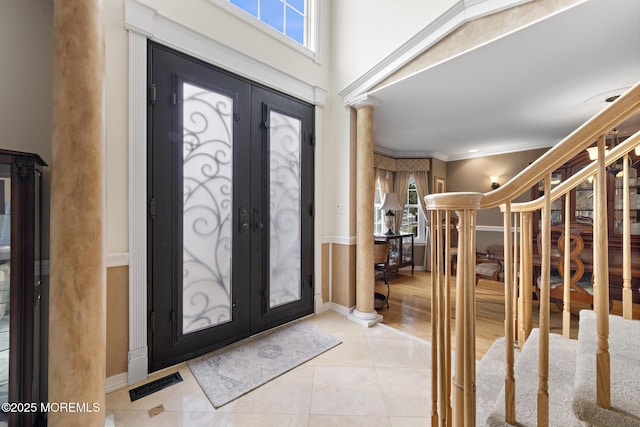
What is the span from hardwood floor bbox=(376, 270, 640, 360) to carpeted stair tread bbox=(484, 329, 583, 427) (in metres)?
Result: 0.94

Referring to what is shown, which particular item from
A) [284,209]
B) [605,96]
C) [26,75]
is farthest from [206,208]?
[605,96]

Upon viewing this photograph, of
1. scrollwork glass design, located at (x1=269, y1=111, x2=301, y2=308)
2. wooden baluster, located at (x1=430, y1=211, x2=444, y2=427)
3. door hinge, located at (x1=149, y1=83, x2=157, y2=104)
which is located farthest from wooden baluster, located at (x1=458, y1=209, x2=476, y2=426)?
door hinge, located at (x1=149, y1=83, x2=157, y2=104)

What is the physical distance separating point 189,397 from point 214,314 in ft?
2.01

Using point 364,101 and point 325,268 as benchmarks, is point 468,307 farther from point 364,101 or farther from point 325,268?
point 364,101

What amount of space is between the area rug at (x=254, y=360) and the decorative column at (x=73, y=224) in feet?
2.11

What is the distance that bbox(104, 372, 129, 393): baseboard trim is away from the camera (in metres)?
1.65

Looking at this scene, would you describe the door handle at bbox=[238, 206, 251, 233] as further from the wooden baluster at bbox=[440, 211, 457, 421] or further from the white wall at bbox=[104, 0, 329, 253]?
the wooden baluster at bbox=[440, 211, 457, 421]

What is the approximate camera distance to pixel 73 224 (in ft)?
3.88

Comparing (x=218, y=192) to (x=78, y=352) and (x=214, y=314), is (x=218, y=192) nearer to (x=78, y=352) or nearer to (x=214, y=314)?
(x=214, y=314)

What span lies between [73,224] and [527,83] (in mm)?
3583

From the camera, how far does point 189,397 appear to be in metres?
1.61

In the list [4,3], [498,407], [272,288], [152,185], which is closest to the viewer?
[498,407]

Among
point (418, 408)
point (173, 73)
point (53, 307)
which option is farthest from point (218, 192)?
point (418, 408)

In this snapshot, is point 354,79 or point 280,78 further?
point 354,79
